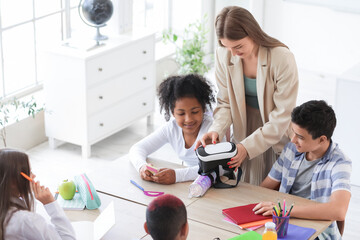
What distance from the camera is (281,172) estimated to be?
288 cm

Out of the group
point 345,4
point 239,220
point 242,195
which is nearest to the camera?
point 239,220

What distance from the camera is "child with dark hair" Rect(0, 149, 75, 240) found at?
2.20m

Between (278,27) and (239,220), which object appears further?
(278,27)

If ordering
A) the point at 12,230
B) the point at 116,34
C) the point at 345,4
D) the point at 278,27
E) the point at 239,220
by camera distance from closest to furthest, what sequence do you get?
the point at 12,230, the point at 239,220, the point at 116,34, the point at 345,4, the point at 278,27

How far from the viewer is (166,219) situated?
199cm

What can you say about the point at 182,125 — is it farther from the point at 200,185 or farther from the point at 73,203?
the point at 73,203

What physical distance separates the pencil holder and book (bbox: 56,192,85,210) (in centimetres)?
82

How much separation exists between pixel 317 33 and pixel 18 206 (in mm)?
4831

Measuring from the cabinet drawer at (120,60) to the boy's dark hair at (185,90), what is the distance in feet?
5.18

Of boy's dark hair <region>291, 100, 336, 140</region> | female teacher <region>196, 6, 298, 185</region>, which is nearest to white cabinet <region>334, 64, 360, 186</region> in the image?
female teacher <region>196, 6, 298, 185</region>

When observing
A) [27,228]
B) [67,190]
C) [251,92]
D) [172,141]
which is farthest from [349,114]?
[27,228]

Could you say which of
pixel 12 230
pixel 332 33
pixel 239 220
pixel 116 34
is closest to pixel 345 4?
pixel 332 33

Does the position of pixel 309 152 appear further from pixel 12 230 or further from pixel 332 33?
pixel 332 33

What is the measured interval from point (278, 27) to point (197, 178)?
4.11 meters
